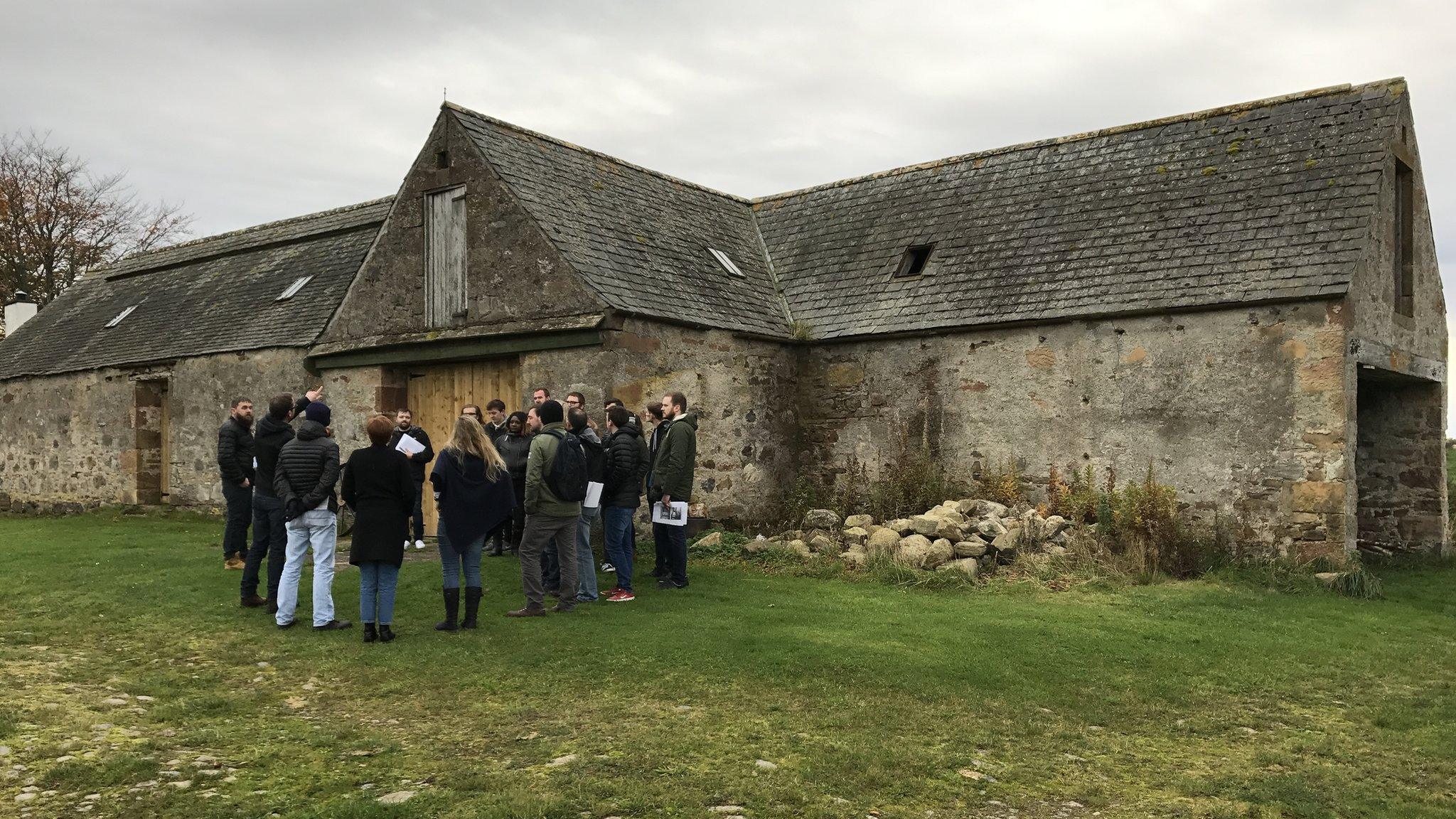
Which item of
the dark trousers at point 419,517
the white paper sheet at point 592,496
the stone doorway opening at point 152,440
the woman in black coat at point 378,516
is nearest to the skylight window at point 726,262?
the dark trousers at point 419,517

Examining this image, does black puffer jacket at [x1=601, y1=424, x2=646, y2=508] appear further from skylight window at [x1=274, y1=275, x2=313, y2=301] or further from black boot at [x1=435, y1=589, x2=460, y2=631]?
skylight window at [x1=274, y1=275, x2=313, y2=301]

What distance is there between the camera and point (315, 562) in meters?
8.56

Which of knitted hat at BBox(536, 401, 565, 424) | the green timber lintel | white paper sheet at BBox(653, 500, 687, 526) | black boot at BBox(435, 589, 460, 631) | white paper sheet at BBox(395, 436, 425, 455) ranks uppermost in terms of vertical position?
the green timber lintel

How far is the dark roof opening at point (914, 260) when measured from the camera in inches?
607

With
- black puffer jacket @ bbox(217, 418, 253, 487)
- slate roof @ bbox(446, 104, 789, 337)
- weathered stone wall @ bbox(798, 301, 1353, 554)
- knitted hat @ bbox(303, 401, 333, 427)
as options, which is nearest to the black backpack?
knitted hat @ bbox(303, 401, 333, 427)

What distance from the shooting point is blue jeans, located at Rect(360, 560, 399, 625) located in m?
8.17

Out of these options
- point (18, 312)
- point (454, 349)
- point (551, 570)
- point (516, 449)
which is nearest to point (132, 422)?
point (454, 349)

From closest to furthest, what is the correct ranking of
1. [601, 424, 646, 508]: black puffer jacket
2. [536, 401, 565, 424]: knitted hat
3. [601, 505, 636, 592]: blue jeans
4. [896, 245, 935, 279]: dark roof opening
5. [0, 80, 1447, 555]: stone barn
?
[536, 401, 565, 424]: knitted hat < [601, 505, 636, 592]: blue jeans < [601, 424, 646, 508]: black puffer jacket < [0, 80, 1447, 555]: stone barn < [896, 245, 935, 279]: dark roof opening

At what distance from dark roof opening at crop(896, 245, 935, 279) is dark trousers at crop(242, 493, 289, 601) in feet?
30.5

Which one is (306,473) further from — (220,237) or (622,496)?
(220,237)

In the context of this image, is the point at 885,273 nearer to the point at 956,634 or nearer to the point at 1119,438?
the point at 1119,438

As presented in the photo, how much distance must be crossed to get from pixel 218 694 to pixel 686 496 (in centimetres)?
458

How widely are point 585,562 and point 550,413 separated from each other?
1530 mm

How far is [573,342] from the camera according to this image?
1295 cm
